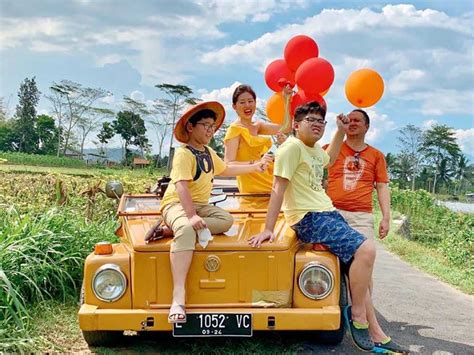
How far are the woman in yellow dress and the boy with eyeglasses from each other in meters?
0.78

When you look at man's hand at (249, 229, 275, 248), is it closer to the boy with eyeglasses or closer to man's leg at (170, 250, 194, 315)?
the boy with eyeglasses

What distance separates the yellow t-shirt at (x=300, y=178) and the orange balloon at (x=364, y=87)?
96 cm

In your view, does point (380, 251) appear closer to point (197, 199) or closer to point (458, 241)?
point (458, 241)

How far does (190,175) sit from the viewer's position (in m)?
4.45

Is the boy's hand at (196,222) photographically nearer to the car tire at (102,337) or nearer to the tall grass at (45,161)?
the car tire at (102,337)

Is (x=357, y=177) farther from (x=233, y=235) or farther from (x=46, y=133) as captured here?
(x=46, y=133)

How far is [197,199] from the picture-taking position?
15.1 feet

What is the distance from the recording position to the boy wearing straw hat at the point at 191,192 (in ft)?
13.8

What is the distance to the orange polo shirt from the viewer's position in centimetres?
513

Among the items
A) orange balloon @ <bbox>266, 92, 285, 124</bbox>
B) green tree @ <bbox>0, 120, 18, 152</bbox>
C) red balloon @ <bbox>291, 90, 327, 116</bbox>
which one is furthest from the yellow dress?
green tree @ <bbox>0, 120, 18, 152</bbox>

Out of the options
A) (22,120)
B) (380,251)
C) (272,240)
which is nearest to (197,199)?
(272,240)

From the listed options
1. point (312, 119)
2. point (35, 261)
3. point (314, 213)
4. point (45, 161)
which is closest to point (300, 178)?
point (314, 213)

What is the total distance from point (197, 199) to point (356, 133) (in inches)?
64.8

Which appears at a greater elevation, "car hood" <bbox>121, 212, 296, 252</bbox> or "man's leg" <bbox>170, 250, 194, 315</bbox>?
"car hood" <bbox>121, 212, 296, 252</bbox>
